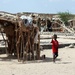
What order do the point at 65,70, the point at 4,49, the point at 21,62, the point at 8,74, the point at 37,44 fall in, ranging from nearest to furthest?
the point at 8,74 → the point at 65,70 → the point at 21,62 → the point at 37,44 → the point at 4,49

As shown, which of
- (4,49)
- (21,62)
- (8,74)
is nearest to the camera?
(8,74)

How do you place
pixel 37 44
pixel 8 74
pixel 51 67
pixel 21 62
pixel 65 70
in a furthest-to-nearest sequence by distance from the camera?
1. pixel 37 44
2. pixel 21 62
3. pixel 51 67
4. pixel 65 70
5. pixel 8 74

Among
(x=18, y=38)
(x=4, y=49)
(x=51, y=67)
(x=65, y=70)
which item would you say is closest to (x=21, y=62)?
(x=18, y=38)

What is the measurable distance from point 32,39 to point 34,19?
3.54 feet

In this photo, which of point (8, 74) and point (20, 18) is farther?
point (20, 18)

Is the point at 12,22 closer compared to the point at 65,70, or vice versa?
the point at 65,70

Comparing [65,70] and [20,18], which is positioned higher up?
[20,18]

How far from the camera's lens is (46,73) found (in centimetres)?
1246

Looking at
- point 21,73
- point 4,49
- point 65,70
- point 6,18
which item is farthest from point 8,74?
point 4,49

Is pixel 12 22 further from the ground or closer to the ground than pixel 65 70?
further from the ground

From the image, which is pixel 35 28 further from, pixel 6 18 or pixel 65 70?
pixel 65 70

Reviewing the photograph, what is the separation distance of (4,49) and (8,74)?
8.83 meters

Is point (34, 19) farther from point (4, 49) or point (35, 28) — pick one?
point (4, 49)

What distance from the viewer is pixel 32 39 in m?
17.1
